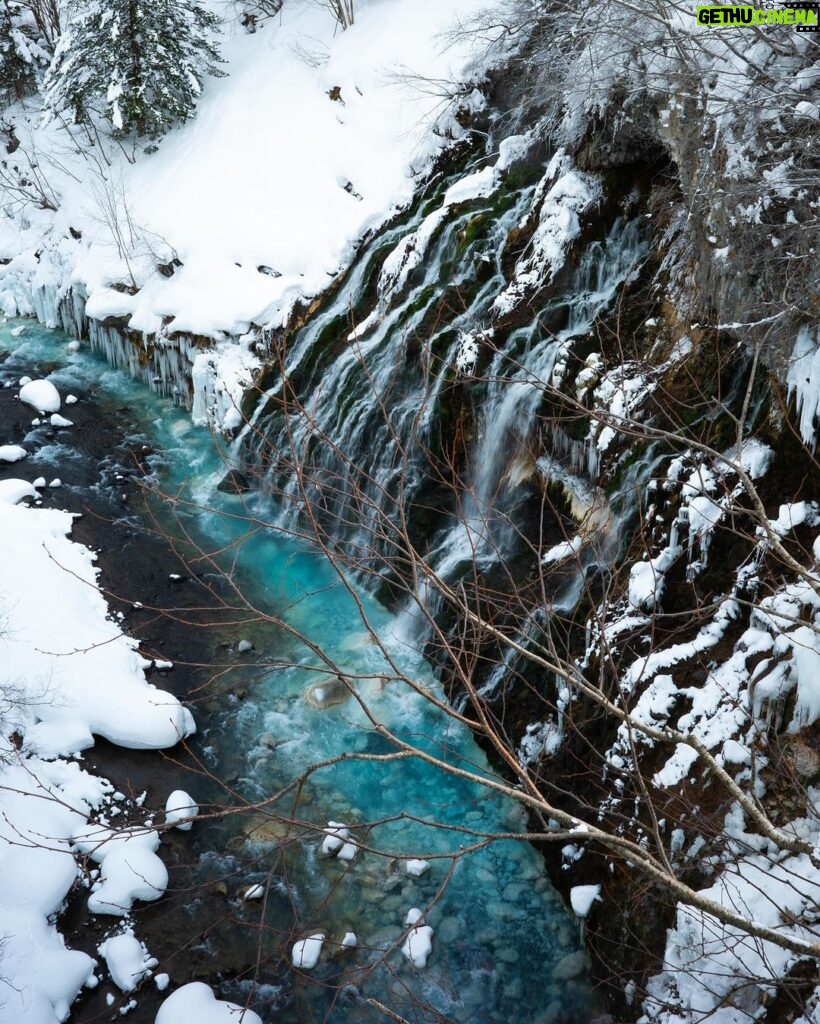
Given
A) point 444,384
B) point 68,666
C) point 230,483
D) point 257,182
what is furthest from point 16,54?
point 68,666

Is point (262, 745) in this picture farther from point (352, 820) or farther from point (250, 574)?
point (250, 574)

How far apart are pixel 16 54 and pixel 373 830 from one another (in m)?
18.0

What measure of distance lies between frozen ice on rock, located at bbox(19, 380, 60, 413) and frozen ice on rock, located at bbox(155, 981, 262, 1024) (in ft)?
28.3

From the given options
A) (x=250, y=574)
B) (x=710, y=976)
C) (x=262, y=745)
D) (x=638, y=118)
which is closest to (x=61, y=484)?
(x=250, y=574)

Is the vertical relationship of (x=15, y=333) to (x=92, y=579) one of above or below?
above

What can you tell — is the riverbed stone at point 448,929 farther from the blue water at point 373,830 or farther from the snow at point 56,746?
the snow at point 56,746

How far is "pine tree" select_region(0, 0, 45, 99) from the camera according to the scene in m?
16.4

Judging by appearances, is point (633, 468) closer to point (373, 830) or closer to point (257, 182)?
point (373, 830)

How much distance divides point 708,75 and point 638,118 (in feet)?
5.54

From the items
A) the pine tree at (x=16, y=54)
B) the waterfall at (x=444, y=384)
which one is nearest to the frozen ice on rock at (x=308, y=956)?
the waterfall at (x=444, y=384)

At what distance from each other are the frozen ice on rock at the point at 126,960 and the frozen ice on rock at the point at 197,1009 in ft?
0.89

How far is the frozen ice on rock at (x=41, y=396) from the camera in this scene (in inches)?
441

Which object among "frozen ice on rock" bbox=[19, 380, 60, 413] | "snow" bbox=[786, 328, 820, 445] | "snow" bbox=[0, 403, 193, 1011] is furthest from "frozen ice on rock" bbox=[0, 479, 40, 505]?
"snow" bbox=[786, 328, 820, 445]

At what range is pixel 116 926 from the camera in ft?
17.3
